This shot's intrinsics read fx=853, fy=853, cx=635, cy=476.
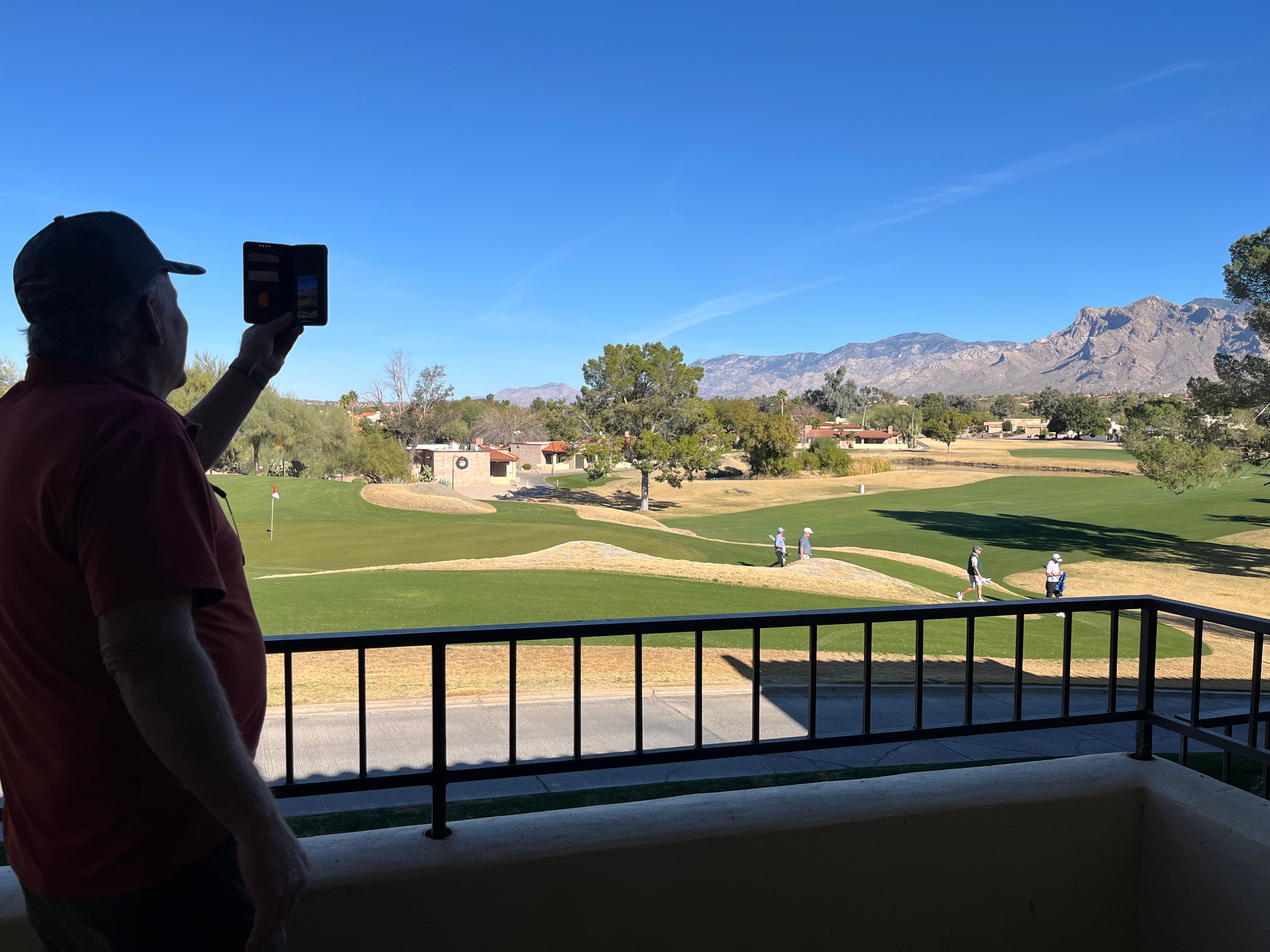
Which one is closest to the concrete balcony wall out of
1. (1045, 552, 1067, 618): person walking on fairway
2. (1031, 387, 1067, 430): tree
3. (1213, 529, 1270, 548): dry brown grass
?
(1045, 552, 1067, 618): person walking on fairway

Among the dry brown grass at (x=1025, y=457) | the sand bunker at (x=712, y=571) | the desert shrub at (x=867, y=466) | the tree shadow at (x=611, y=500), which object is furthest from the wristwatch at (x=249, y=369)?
the desert shrub at (x=867, y=466)

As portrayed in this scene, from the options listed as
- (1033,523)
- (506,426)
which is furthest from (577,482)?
(1033,523)

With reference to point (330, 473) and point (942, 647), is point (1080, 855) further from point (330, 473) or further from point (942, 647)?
point (330, 473)

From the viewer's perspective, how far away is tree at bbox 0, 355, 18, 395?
33344 millimetres

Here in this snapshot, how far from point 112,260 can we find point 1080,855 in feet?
9.62

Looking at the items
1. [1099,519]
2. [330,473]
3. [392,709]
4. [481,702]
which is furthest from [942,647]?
[330,473]

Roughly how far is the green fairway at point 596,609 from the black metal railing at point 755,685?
9.27 meters

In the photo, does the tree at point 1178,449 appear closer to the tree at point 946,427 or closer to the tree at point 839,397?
the tree at point 946,427

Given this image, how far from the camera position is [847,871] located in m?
2.41

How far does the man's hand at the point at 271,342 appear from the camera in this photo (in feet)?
6.26

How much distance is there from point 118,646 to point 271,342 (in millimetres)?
967

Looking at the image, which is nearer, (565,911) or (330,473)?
(565,911)

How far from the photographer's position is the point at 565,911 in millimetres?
2186

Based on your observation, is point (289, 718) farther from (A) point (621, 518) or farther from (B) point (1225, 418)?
(A) point (621, 518)
